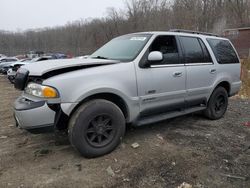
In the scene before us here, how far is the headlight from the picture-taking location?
127 inches

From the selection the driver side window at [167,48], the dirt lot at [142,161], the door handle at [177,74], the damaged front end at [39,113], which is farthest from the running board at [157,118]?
the damaged front end at [39,113]

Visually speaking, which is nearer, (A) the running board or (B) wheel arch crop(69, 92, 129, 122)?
(B) wheel arch crop(69, 92, 129, 122)

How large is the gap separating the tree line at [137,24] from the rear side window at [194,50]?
2663 cm

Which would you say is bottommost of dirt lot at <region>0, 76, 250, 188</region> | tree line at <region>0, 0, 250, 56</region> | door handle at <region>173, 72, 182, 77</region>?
dirt lot at <region>0, 76, 250, 188</region>

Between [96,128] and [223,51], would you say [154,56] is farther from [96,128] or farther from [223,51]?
[223,51]

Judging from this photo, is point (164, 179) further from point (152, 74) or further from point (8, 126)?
point (8, 126)

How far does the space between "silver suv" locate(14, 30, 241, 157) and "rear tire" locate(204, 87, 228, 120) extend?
4 centimetres

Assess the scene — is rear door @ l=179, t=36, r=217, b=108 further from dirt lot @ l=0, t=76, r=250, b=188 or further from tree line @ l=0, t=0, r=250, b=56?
tree line @ l=0, t=0, r=250, b=56

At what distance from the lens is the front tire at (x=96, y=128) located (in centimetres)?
338

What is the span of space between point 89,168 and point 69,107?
33.4 inches

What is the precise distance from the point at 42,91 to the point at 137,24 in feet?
149

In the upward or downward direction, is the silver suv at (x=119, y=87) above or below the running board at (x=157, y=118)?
above

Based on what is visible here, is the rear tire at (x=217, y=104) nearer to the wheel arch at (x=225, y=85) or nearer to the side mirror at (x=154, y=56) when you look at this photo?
the wheel arch at (x=225, y=85)

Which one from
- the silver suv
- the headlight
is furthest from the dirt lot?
the headlight
